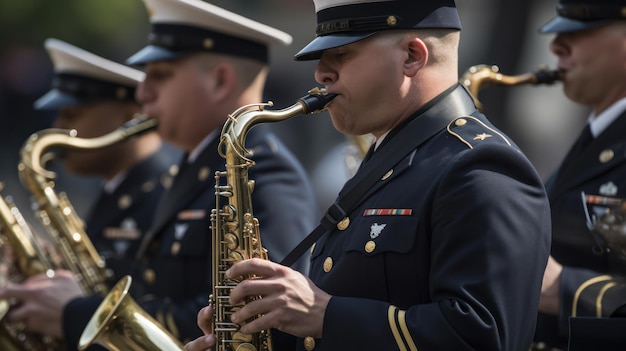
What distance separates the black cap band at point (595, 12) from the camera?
563 cm

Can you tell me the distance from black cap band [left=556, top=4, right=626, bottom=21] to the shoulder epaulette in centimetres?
157

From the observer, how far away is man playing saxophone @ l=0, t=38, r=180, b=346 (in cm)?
782

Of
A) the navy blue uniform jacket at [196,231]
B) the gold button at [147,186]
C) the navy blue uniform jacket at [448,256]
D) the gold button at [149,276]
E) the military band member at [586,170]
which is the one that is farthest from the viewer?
the gold button at [147,186]

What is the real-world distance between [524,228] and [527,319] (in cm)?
30

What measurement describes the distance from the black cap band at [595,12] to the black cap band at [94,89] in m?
3.53

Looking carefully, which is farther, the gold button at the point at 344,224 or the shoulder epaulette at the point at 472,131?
the gold button at the point at 344,224

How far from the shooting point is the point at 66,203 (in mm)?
7676

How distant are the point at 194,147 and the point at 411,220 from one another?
281cm

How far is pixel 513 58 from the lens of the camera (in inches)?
582

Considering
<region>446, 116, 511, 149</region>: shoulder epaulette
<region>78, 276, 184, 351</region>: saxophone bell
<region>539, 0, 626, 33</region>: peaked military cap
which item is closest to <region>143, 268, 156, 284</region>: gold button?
<region>78, 276, 184, 351</region>: saxophone bell

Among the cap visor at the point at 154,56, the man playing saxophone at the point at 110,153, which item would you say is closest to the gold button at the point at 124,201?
the man playing saxophone at the point at 110,153

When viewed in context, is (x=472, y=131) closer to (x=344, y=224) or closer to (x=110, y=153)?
(x=344, y=224)

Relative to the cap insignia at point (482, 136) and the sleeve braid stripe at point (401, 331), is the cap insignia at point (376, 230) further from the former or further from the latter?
the cap insignia at point (482, 136)

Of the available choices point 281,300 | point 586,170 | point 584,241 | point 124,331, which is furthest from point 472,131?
point 124,331
